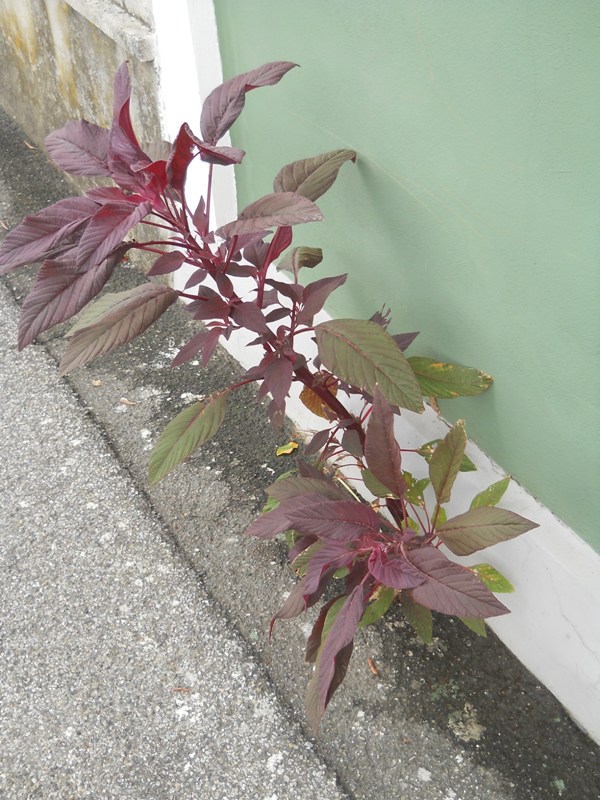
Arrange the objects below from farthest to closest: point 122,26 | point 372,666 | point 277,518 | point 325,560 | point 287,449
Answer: point 122,26, point 287,449, point 372,666, point 277,518, point 325,560

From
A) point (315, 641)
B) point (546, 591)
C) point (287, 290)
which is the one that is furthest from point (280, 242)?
point (546, 591)

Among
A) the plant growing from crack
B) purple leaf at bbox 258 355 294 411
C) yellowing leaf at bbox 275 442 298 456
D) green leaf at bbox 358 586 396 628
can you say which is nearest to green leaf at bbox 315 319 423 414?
the plant growing from crack

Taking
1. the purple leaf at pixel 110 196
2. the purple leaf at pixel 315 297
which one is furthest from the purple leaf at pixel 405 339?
the purple leaf at pixel 110 196

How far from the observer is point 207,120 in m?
1.65

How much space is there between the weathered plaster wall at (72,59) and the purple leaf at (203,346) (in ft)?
4.00

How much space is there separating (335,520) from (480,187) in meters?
0.70

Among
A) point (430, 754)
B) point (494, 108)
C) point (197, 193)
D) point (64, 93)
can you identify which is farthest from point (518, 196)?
point (64, 93)

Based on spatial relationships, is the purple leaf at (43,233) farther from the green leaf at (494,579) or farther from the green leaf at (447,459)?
the green leaf at (494,579)

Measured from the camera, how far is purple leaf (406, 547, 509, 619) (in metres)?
1.32

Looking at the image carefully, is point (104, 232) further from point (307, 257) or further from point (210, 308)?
point (307, 257)

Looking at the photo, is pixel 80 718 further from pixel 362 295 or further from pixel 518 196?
pixel 518 196

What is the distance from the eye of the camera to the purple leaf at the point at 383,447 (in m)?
1.45

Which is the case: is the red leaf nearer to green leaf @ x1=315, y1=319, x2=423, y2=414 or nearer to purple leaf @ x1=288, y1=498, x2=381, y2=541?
green leaf @ x1=315, y1=319, x2=423, y2=414

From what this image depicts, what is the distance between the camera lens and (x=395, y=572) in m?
1.41
